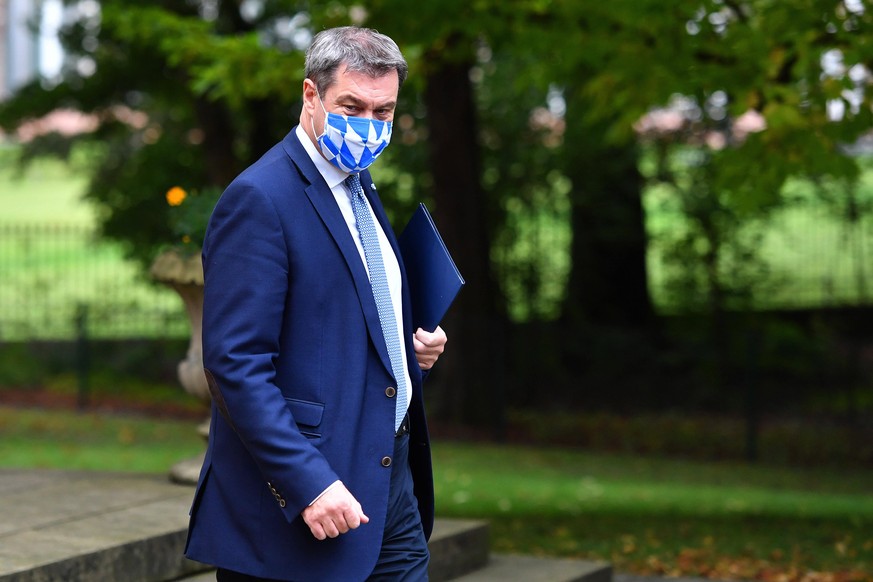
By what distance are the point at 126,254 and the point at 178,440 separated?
443 cm

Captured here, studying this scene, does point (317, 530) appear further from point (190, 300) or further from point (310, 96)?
point (190, 300)

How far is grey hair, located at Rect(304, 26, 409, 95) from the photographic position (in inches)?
112

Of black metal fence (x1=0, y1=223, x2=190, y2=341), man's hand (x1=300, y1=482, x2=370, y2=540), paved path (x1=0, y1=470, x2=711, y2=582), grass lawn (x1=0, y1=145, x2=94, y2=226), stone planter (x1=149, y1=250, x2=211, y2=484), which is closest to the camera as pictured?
man's hand (x1=300, y1=482, x2=370, y2=540)

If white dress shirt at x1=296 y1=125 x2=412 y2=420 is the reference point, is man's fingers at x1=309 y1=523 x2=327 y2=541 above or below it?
below

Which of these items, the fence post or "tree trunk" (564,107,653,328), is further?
"tree trunk" (564,107,653,328)

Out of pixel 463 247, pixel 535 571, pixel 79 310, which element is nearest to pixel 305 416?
pixel 535 571

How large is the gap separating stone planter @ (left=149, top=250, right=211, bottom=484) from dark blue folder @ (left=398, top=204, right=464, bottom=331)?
2888mm

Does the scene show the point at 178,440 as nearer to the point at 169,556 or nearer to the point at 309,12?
the point at 309,12

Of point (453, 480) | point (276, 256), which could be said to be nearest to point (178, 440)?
point (453, 480)

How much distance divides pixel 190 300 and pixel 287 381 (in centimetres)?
357

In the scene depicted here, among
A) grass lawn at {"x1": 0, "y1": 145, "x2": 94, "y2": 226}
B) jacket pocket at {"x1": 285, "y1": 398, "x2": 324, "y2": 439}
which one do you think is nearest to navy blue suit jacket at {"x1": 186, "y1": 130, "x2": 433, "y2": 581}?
jacket pocket at {"x1": 285, "y1": 398, "x2": 324, "y2": 439}

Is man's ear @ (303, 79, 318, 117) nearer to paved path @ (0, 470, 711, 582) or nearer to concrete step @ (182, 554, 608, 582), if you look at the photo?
paved path @ (0, 470, 711, 582)

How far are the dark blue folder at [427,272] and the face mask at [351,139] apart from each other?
0.96 ft

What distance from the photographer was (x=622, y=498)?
1039 centimetres
